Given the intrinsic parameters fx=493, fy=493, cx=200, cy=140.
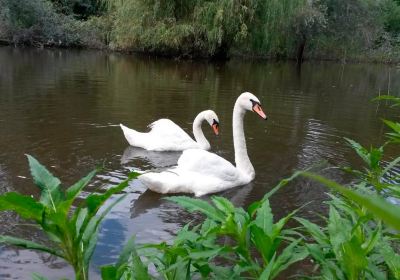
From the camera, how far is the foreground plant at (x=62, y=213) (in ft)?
4.00

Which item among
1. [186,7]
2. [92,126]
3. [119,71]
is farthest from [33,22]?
[92,126]

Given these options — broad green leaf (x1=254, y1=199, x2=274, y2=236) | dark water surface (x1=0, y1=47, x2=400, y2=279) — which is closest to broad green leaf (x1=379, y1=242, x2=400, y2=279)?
broad green leaf (x1=254, y1=199, x2=274, y2=236)

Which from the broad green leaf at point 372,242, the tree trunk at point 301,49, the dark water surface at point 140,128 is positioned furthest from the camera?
the tree trunk at point 301,49

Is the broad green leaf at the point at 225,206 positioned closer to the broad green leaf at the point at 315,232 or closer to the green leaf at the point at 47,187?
the broad green leaf at the point at 315,232

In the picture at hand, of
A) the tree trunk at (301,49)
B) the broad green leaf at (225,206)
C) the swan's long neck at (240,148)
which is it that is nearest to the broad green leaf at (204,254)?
the broad green leaf at (225,206)

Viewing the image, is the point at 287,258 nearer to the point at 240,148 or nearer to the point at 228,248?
the point at 228,248

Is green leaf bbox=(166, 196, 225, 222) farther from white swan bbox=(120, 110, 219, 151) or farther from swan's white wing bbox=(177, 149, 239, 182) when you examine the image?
white swan bbox=(120, 110, 219, 151)

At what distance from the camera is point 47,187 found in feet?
4.50

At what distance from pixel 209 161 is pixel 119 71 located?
14.0m

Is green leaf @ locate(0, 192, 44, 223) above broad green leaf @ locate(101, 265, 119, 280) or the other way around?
above

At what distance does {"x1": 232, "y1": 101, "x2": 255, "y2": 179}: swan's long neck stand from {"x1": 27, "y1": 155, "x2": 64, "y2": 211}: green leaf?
4946 mm

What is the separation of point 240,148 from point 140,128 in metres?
3.00

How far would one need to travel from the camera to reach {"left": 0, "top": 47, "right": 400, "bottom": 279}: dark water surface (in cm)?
477

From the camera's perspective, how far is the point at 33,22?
96.0 ft
